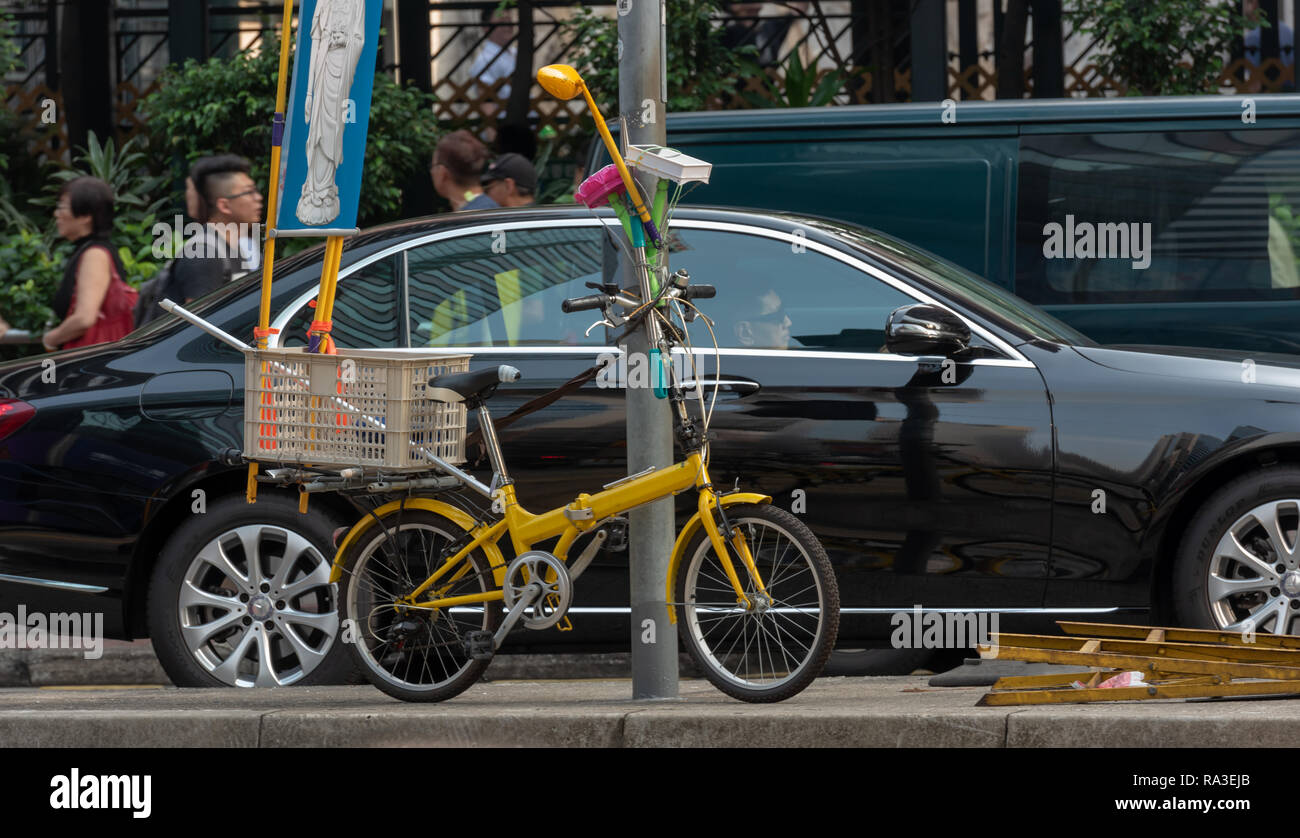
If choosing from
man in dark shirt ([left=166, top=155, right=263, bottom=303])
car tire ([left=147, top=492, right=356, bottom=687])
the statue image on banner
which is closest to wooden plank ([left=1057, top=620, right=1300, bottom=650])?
car tire ([left=147, top=492, right=356, bottom=687])

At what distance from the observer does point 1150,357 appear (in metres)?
6.28

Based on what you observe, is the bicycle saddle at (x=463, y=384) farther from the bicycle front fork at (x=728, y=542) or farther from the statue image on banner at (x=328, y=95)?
the statue image on banner at (x=328, y=95)

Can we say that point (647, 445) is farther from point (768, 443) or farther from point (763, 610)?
point (763, 610)

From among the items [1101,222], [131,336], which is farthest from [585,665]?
[1101,222]

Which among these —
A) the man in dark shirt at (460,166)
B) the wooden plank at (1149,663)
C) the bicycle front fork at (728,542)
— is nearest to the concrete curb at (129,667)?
the bicycle front fork at (728,542)

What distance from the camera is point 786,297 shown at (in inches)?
254

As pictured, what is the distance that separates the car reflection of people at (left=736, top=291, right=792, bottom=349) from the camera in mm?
6414

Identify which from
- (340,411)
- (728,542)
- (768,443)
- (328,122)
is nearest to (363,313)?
(328,122)

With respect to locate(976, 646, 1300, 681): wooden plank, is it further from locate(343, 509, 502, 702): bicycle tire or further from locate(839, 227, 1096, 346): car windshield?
locate(343, 509, 502, 702): bicycle tire

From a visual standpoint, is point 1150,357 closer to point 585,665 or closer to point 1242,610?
point 1242,610

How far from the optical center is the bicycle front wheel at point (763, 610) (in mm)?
5402

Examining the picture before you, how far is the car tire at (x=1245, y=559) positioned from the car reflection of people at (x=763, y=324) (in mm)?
1488

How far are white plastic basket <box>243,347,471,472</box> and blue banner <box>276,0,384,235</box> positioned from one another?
0.68 metres

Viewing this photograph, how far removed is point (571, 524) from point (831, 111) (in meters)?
2.83
